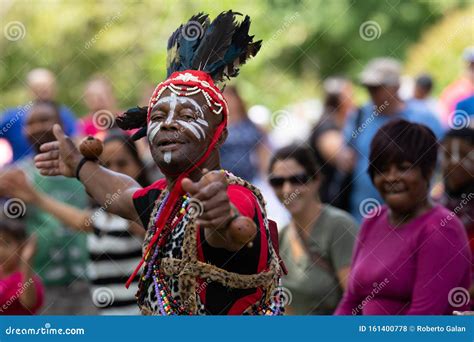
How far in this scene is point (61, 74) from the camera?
1354 cm

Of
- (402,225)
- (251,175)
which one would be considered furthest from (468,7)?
(402,225)

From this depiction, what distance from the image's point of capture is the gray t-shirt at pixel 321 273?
21.0ft

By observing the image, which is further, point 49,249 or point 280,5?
point 280,5

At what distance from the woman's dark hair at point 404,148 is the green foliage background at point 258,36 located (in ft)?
20.0

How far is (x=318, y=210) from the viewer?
6.73 m

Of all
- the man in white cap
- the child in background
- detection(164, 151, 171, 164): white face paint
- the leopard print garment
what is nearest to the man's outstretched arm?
the leopard print garment

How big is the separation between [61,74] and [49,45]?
14.4 inches

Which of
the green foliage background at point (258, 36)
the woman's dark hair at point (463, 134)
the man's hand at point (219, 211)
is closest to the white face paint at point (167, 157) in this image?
the man's hand at point (219, 211)

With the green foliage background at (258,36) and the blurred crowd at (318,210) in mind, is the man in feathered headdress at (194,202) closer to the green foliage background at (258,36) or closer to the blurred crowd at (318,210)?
the blurred crowd at (318,210)

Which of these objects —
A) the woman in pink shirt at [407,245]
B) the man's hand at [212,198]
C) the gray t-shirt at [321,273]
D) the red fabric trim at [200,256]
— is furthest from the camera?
the gray t-shirt at [321,273]

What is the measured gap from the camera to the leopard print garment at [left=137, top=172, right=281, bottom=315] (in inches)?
183

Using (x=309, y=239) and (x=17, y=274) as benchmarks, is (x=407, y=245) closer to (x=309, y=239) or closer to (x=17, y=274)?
(x=309, y=239)

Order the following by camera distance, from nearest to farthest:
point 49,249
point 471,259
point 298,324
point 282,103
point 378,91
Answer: point 298,324
point 471,259
point 49,249
point 378,91
point 282,103

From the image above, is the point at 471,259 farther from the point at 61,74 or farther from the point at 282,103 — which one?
the point at 61,74
